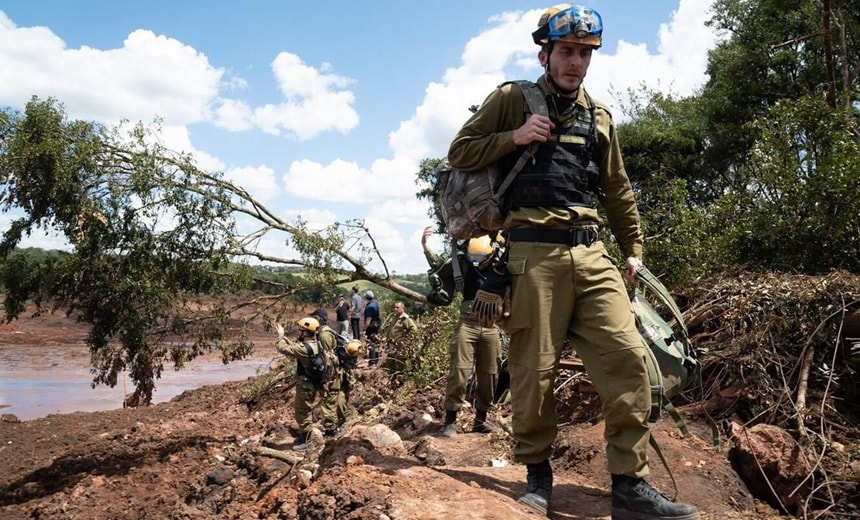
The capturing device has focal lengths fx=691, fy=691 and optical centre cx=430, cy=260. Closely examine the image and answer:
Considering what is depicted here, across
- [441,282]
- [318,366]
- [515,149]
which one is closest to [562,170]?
[515,149]

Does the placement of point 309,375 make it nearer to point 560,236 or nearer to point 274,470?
point 274,470

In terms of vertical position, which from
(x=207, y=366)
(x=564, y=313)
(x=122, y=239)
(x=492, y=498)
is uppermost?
(x=122, y=239)

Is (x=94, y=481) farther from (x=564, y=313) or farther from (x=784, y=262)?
(x=784, y=262)

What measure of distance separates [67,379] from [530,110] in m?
16.3

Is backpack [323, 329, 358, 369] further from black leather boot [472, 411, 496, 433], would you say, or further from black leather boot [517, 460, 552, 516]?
black leather boot [517, 460, 552, 516]

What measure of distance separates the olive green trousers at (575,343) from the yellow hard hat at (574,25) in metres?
0.89

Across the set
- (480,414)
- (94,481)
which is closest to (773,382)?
(480,414)

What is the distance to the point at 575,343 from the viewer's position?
3074 mm

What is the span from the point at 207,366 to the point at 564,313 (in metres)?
19.0

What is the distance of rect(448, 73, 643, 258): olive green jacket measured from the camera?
3.04 metres

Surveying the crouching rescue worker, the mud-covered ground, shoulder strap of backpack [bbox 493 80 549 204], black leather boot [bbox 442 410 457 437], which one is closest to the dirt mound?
the mud-covered ground

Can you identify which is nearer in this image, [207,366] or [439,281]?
[439,281]

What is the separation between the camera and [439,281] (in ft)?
19.2

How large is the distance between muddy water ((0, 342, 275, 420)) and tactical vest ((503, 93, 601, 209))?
7.26 m
